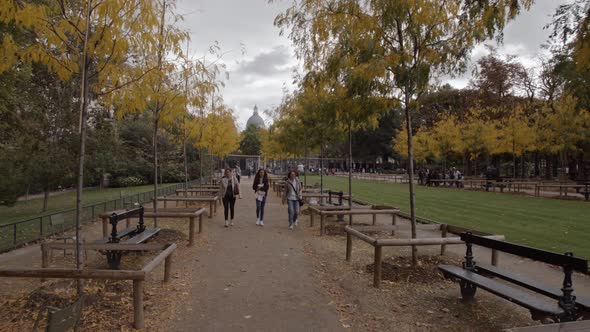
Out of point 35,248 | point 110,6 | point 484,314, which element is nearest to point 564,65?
point 484,314

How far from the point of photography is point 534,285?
4.86 meters

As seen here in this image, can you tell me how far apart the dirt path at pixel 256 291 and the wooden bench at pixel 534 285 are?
5.68 ft

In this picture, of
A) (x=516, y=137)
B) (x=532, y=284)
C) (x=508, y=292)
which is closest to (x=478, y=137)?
(x=516, y=137)

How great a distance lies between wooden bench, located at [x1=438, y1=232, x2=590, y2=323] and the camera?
427 centimetres

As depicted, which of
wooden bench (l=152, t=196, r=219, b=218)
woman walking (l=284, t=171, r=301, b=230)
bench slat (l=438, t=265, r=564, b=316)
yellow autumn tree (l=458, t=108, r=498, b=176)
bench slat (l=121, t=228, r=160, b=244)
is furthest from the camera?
yellow autumn tree (l=458, t=108, r=498, b=176)

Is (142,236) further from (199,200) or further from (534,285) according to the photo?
(534,285)

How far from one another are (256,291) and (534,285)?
3.36 meters

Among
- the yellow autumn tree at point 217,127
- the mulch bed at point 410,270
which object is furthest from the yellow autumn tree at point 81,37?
the yellow autumn tree at point 217,127

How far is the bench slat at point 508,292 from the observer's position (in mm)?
4395

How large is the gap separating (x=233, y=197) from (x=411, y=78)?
700 centimetres

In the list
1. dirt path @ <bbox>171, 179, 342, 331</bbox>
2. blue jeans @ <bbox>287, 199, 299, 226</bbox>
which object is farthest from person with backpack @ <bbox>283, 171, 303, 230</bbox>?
dirt path @ <bbox>171, 179, 342, 331</bbox>

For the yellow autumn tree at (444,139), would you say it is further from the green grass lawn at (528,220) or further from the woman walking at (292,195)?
the woman walking at (292,195)

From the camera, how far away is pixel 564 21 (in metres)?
5.47

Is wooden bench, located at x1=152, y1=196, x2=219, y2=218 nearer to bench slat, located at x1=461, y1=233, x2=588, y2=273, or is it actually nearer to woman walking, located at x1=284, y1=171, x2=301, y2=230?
woman walking, located at x1=284, y1=171, x2=301, y2=230
